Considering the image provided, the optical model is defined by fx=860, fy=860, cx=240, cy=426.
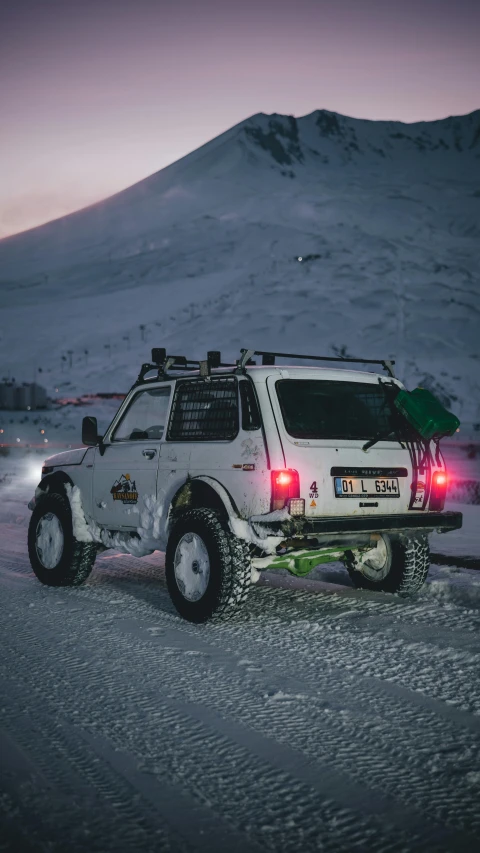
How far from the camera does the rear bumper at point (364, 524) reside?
19.8 feet

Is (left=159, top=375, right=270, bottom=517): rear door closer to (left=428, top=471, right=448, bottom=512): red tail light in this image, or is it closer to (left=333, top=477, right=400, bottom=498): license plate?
(left=333, top=477, right=400, bottom=498): license plate

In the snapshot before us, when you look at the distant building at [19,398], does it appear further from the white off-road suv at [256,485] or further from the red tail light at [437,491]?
the red tail light at [437,491]

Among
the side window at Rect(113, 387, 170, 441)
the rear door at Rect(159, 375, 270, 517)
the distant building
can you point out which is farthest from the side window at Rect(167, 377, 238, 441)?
the distant building

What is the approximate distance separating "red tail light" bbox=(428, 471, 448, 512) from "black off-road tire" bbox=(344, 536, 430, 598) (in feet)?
1.57

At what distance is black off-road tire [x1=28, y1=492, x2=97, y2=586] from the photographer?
8.04 m

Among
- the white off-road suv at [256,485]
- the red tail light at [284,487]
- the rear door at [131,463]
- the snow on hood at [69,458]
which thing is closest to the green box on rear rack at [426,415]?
the white off-road suv at [256,485]

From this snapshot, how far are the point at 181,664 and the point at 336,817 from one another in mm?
2230

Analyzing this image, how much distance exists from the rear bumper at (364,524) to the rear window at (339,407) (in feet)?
2.20

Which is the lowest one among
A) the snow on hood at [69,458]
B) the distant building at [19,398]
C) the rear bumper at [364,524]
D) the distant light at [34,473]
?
the distant light at [34,473]

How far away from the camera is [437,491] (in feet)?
22.9

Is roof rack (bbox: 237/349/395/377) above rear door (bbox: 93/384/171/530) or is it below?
above

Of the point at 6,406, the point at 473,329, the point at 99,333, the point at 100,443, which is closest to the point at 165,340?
the point at 99,333

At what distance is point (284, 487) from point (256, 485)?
0.73 ft

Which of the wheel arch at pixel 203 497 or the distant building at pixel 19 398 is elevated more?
the distant building at pixel 19 398
